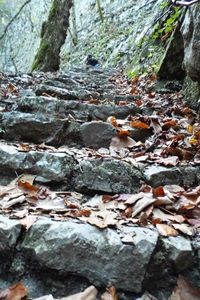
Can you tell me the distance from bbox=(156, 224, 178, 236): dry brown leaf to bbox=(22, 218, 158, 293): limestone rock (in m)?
0.08

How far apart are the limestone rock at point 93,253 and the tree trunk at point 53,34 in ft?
26.7

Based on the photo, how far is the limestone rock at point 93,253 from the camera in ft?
4.26

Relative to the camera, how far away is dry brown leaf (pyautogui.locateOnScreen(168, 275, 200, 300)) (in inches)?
49.6

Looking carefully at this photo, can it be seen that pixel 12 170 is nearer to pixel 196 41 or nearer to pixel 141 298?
pixel 141 298

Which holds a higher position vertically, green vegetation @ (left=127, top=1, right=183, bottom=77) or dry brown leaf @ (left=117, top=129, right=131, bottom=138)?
green vegetation @ (left=127, top=1, right=183, bottom=77)

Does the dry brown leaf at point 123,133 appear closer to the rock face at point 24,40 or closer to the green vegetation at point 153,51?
the green vegetation at point 153,51

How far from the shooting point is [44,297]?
3.88 feet

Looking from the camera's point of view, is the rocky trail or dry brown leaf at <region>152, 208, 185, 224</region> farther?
dry brown leaf at <region>152, 208, 185, 224</region>

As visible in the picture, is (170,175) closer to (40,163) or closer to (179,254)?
(179,254)

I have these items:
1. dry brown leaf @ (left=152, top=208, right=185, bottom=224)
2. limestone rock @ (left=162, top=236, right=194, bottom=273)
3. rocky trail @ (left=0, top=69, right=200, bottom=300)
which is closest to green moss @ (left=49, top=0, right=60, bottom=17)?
rocky trail @ (left=0, top=69, right=200, bottom=300)

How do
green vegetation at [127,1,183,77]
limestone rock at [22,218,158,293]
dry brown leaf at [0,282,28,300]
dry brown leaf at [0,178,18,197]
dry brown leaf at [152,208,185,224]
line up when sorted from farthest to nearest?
green vegetation at [127,1,183,77], dry brown leaf at [0,178,18,197], dry brown leaf at [152,208,185,224], limestone rock at [22,218,158,293], dry brown leaf at [0,282,28,300]

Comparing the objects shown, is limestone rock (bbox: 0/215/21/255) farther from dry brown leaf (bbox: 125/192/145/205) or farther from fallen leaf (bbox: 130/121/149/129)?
fallen leaf (bbox: 130/121/149/129)

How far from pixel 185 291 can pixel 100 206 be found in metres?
0.65

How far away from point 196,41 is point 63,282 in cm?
272
